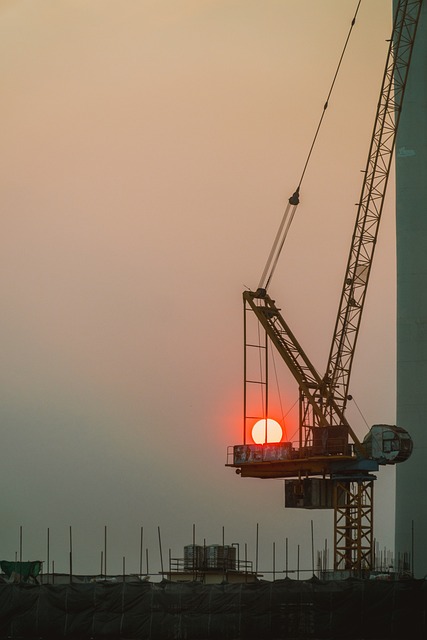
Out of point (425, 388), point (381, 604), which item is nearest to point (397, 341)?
point (425, 388)

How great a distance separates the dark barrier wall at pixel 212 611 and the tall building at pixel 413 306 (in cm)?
4197

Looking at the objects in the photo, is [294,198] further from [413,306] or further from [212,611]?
[212,611]

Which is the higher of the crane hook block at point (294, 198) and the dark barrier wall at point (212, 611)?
the crane hook block at point (294, 198)

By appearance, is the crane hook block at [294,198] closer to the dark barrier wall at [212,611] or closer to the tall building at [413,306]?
the tall building at [413,306]

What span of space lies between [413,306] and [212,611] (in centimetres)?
5395

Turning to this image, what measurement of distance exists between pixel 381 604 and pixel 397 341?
49.8 m

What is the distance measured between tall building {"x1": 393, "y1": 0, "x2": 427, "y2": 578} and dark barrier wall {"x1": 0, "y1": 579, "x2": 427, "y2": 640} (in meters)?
42.0

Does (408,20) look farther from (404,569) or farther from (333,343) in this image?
(404,569)

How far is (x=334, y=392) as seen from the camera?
101 meters

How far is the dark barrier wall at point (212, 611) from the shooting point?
5366cm

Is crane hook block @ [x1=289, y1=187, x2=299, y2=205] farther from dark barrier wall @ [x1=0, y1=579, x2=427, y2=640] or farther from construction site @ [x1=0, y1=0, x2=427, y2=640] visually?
dark barrier wall @ [x1=0, y1=579, x2=427, y2=640]

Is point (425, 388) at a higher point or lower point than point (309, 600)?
higher

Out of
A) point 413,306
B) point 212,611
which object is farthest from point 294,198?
point 212,611

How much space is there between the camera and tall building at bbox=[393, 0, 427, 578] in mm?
99500
